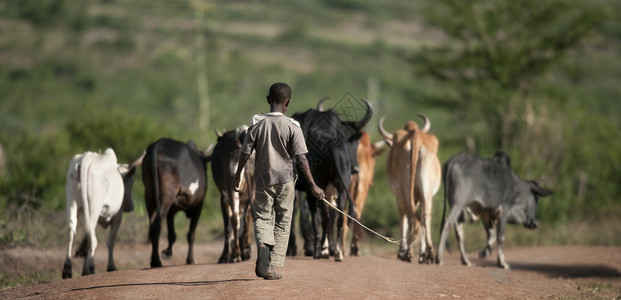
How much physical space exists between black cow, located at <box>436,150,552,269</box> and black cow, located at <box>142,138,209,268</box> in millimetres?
3478

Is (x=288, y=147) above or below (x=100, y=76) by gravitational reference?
below

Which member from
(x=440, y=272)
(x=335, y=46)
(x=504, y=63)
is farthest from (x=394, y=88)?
(x=440, y=272)

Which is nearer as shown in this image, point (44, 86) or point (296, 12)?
point (44, 86)

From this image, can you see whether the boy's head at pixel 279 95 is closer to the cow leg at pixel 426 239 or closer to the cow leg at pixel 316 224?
the cow leg at pixel 316 224

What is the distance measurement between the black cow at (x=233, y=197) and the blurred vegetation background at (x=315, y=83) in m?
3.72

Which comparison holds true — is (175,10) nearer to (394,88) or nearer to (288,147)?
(394,88)

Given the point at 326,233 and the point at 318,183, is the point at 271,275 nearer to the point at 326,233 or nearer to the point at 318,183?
the point at 326,233

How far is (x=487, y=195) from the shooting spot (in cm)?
1247

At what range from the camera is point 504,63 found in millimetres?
36000

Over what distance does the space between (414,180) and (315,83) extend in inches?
1911

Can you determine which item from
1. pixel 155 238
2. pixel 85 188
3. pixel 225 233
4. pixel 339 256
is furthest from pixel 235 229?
pixel 85 188

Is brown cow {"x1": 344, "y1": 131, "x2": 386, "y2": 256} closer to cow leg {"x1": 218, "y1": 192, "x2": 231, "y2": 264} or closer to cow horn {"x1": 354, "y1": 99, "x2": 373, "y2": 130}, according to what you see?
cow horn {"x1": 354, "y1": 99, "x2": 373, "y2": 130}

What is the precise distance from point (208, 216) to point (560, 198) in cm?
809

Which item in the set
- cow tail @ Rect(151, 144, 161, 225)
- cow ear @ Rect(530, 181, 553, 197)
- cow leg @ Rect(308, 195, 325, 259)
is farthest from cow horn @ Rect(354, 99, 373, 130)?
cow ear @ Rect(530, 181, 553, 197)
